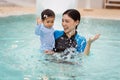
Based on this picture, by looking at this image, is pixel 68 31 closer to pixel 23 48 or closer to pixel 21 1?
pixel 23 48

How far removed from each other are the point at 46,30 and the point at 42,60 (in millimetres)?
353

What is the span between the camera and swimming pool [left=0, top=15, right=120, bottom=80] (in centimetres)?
366

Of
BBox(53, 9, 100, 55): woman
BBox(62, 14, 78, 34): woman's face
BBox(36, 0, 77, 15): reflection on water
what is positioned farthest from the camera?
BBox(36, 0, 77, 15): reflection on water

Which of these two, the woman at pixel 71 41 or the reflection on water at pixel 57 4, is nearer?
the woman at pixel 71 41

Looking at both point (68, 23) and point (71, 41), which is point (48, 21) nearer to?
point (68, 23)

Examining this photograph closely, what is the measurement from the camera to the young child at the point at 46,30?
400cm

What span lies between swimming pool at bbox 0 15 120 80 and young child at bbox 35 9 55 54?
12 cm

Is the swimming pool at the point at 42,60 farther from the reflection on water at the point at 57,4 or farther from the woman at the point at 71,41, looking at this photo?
the reflection on water at the point at 57,4

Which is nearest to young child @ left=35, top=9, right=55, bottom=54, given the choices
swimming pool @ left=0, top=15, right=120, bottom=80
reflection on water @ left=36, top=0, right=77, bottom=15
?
swimming pool @ left=0, top=15, right=120, bottom=80

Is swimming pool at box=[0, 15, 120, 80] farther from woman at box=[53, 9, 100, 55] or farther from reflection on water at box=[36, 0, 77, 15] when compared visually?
reflection on water at box=[36, 0, 77, 15]

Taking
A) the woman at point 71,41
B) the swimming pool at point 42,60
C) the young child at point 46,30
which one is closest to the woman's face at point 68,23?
the woman at point 71,41

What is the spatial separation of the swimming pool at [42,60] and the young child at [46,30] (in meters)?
0.12

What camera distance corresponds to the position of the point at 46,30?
162 inches

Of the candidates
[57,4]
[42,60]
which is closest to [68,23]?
[42,60]
